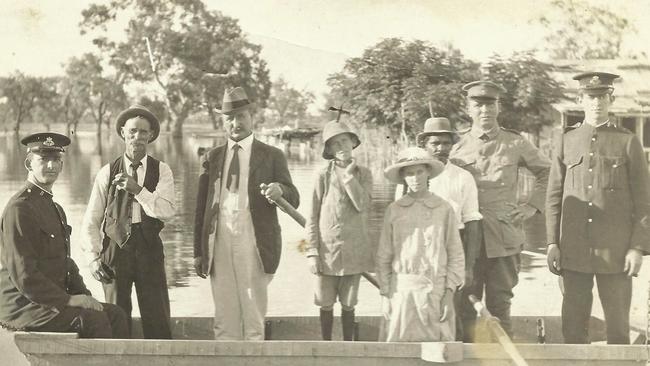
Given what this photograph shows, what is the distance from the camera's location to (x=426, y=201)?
12.2ft

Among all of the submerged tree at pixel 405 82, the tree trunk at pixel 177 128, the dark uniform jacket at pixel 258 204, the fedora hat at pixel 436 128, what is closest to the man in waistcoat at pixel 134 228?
the dark uniform jacket at pixel 258 204

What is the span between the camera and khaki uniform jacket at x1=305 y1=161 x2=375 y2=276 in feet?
12.9

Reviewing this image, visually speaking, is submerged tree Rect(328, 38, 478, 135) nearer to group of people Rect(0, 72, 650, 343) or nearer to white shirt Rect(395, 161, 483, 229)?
group of people Rect(0, 72, 650, 343)

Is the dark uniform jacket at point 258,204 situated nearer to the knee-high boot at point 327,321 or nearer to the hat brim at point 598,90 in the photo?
the knee-high boot at point 327,321

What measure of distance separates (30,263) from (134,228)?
657mm

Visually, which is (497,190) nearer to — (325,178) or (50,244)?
(325,178)

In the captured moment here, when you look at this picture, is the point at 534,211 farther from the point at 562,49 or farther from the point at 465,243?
the point at 562,49

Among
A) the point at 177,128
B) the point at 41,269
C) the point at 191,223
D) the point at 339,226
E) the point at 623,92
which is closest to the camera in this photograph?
the point at 41,269

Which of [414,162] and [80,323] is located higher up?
[414,162]

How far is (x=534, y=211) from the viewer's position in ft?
14.0

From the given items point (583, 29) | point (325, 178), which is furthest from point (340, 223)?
point (583, 29)

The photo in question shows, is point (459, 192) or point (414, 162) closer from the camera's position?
point (414, 162)

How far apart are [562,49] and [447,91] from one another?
4.07 ft

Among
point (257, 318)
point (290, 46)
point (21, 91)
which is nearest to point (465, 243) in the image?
point (257, 318)
